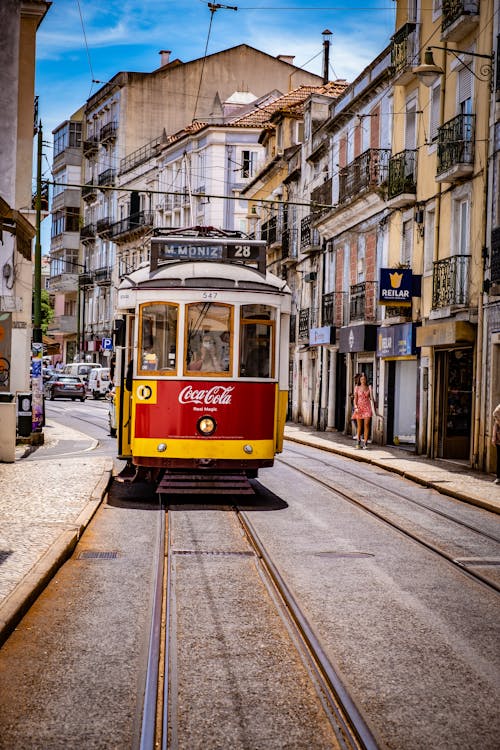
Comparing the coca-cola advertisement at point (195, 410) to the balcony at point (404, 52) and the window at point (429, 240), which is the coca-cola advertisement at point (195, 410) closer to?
the window at point (429, 240)

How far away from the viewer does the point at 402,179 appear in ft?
91.5

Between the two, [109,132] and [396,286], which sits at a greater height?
[109,132]

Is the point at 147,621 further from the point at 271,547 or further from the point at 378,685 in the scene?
the point at 271,547

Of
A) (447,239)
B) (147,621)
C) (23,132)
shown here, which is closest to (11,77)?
(23,132)

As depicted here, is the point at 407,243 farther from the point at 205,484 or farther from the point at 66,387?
the point at 66,387

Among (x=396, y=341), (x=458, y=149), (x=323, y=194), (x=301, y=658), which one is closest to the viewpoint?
(x=301, y=658)

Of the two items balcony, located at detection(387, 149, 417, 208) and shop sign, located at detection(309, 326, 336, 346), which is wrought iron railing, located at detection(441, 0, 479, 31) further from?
shop sign, located at detection(309, 326, 336, 346)

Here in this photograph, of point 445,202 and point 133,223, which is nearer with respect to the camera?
point 445,202

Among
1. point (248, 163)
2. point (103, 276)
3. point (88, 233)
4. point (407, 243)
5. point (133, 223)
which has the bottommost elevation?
point (407, 243)

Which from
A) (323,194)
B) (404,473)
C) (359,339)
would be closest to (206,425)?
(404,473)

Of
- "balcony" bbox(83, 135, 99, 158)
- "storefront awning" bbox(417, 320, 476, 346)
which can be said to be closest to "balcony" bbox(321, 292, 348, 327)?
"storefront awning" bbox(417, 320, 476, 346)

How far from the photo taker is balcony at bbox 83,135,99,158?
76.9m

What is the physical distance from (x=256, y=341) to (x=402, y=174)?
1480 cm

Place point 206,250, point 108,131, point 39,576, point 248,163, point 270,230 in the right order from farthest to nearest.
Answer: point 108,131 → point 248,163 → point 270,230 → point 206,250 → point 39,576
